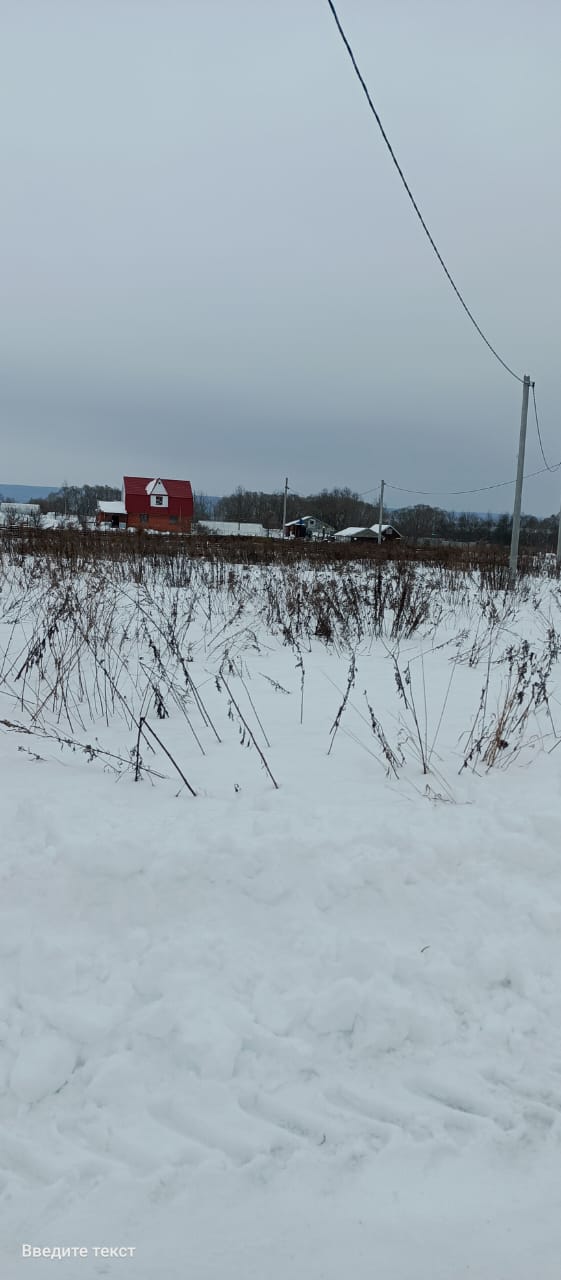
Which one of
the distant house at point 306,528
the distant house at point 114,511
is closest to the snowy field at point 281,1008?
the distant house at point 114,511

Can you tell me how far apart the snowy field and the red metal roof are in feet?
194

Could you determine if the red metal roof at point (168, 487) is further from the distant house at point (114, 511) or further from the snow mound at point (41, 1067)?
the snow mound at point (41, 1067)

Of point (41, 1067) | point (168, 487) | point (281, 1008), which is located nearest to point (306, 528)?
point (168, 487)

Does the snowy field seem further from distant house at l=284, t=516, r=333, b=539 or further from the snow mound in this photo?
distant house at l=284, t=516, r=333, b=539

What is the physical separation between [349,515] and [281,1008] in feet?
324

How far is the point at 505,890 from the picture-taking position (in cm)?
267

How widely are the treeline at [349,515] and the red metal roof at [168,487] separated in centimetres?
2333

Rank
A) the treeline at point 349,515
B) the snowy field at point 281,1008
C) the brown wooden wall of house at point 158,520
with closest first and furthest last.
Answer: the snowy field at point 281,1008, the brown wooden wall of house at point 158,520, the treeline at point 349,515

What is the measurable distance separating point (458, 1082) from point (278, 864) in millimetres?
983

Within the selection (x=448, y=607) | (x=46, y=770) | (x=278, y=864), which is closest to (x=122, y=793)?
(x=46, y=770)

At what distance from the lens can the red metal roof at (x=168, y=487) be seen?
60.8 metres

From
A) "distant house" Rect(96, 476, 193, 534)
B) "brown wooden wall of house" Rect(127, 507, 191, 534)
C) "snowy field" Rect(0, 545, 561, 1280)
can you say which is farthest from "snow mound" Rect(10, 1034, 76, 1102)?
"distant house" Rect(96, 476, 193, 534)

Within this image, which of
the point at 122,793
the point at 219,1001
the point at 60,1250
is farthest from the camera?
the point at 122,793

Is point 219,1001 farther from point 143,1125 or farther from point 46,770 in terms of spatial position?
point 46,770
